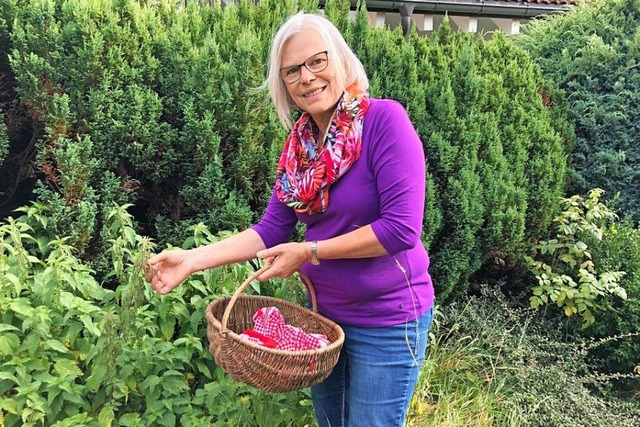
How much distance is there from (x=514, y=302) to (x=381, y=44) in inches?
82.2

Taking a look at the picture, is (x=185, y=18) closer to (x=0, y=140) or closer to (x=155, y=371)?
(x=0, y=140)

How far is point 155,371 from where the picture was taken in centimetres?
241

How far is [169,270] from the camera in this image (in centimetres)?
222

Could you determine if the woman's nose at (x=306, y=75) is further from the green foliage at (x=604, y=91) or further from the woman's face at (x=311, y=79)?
the green foliage at (x=604, y=91)

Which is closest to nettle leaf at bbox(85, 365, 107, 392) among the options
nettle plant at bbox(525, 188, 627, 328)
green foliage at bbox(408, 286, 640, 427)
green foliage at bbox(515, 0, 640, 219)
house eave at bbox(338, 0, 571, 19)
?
green foliage at bbox(408, 286, 640, 427)

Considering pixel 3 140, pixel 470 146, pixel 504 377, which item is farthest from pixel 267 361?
pixel 470 146

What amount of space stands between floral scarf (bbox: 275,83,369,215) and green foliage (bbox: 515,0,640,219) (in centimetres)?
355

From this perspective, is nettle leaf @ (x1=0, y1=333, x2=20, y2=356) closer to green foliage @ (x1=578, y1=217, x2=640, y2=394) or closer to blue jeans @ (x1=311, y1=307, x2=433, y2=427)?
blue jeans @ (x1=311, y1=307, x2=433, y2=427)

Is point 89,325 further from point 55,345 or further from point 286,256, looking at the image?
point 286,256

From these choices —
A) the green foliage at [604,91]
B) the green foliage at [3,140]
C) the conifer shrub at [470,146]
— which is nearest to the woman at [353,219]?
the green foliage at [3,140]

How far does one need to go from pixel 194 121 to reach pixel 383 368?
1748 millimetres

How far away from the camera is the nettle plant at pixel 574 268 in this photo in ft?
13.4

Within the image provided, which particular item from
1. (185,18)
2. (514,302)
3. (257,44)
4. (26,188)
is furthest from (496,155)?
(26,188)

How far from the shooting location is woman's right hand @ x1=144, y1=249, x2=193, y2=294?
2.19 m
